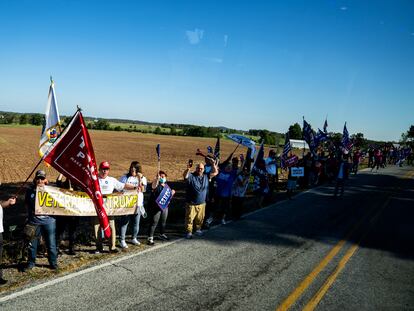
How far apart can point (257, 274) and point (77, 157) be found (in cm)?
388

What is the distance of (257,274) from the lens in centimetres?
640

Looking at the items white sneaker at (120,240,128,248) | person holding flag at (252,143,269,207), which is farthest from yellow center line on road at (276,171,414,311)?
white sneaker at (120,240,128,248)

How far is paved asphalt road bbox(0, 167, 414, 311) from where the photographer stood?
17.2ft

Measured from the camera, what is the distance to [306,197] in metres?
15.2

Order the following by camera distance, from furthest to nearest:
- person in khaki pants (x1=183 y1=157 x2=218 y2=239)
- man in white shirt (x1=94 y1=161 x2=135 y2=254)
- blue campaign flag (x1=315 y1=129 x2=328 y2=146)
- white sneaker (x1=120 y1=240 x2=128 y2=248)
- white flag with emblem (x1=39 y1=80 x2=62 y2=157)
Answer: blue campaign flag (x1=315 y1=129 x2=328 y2=146)
person in khaki pants (x1=183 y1=157 x2=218 y2=239)
white sneaker (x1=120 y1=240 x2=128 y2=248)
man in white shirt (x1=94 y1=161 x2=135 y2=254)
white flag with emblem (x1=39 y1=80 x2=62 y2=157)

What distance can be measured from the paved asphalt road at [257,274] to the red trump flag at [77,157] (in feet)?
3.70

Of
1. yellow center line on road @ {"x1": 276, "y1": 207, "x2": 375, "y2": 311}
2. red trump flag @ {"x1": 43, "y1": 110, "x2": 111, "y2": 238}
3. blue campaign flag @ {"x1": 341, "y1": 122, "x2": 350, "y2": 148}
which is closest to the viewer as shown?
yellow center line on road @ {"x1": 276, "y1": 207, "x2": 375, "y2": 311}

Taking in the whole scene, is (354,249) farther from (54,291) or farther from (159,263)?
(54,291)

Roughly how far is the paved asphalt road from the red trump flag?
113 cm

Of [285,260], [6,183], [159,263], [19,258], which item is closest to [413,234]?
[285,260]

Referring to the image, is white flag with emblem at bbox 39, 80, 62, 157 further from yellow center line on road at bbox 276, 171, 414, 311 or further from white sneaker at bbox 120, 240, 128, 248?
yellow center line on road at bbox 276, 171, 414, 311

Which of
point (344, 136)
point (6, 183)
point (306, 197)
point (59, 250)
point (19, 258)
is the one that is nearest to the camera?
point (19, 258)

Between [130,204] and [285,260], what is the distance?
11.7 ft

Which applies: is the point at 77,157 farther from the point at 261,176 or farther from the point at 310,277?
the point at 261,176
